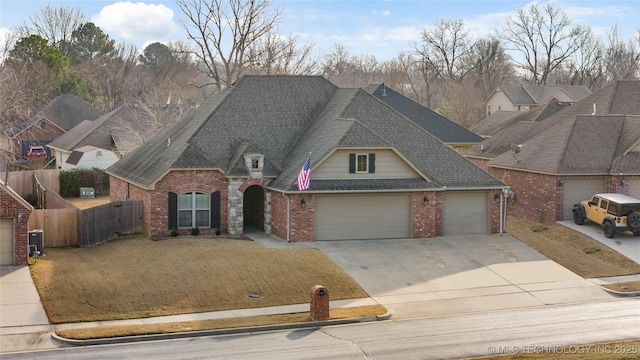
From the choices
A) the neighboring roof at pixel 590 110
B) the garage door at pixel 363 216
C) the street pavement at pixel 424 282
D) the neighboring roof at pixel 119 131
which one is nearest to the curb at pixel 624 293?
the street pavement at pixel 424 282

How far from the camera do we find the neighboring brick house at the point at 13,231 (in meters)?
26.0

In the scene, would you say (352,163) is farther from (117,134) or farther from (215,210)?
(117,134)

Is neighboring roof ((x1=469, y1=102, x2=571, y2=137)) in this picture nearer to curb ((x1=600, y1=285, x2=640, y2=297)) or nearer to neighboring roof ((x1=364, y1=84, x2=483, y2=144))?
neighboring roof ((x1=364, y1=84, x2=483, y2=144))

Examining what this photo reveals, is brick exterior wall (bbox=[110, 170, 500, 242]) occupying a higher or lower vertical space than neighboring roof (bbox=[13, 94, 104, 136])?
lower

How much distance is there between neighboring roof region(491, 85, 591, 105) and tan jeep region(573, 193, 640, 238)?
168 ft

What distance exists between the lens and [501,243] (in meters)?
31.7

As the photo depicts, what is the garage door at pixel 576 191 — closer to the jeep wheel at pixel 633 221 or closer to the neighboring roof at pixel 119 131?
the jeep wheel at pixel 633 221

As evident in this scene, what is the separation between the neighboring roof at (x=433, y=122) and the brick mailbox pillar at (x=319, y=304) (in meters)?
33.9

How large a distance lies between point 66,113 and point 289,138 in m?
44.3

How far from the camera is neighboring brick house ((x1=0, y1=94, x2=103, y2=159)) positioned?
227ft

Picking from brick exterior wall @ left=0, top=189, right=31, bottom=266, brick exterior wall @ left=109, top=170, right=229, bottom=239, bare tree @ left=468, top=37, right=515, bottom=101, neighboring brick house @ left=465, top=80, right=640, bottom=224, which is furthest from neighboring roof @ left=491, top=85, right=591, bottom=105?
brick exterior wall @ left=0, top=189, right=31, bottom=266

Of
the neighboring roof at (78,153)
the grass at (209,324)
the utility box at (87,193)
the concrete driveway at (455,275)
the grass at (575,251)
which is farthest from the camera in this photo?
the neighboring roof at (78,153)

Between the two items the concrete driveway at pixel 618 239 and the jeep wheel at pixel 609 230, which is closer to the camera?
the concrete driveway at pixel 618 239

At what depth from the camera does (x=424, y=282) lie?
26.2 metres
